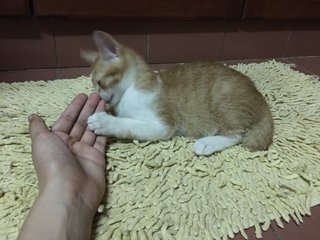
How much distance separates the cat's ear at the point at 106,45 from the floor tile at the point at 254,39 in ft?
3.01

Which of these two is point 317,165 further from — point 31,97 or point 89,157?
point 31,97

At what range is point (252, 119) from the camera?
1.12 meters

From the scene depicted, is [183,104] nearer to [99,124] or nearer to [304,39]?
[99,124]

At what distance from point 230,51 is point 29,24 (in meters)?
1.03

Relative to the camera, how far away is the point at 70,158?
2.89ft

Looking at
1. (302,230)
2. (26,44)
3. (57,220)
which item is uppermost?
(26,44)

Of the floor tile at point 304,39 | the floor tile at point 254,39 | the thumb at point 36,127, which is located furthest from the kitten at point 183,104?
the floor tile at point 304,39

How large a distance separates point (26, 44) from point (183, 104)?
0.87m

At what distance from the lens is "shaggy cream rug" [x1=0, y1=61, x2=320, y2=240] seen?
33.9 inches

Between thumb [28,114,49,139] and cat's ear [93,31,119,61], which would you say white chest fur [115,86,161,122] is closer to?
cat's ear [93,31,119,61]

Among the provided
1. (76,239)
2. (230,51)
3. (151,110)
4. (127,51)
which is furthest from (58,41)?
(76,239)

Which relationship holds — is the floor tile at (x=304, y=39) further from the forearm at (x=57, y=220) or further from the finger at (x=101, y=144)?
the forearm at (x=57, y=220)

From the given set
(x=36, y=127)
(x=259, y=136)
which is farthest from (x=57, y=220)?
(x=259, y=136)

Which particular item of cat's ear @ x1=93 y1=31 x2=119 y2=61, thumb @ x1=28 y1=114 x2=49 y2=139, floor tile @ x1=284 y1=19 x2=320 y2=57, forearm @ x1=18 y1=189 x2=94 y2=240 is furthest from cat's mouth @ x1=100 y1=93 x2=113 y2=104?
floor tile @ x1=284 y1=19 x2=320 y2=57
